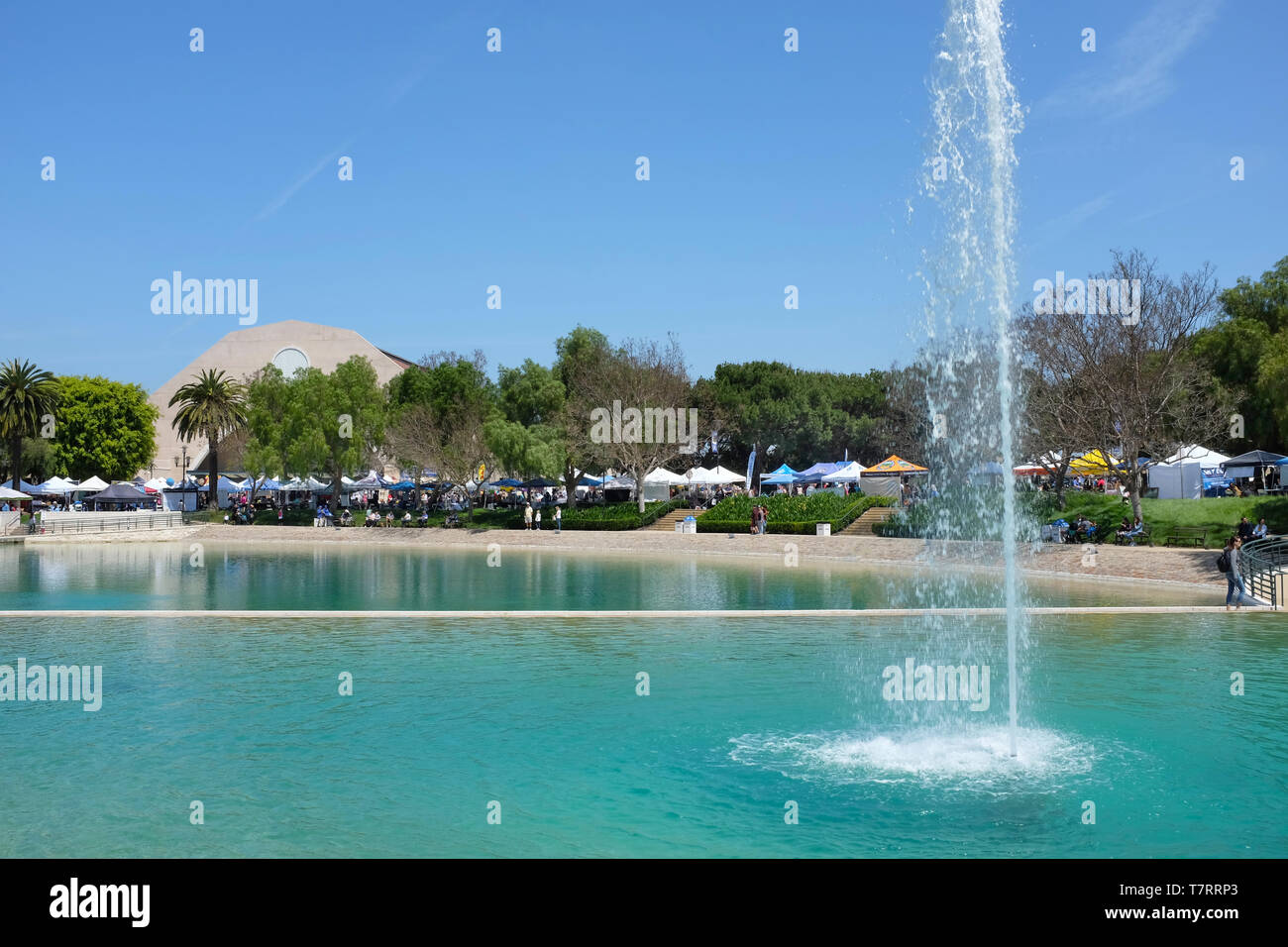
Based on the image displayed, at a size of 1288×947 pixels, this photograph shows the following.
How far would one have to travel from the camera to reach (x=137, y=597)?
2661cm

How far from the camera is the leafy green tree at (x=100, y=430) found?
79.5 m

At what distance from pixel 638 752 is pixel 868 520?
1403 inches

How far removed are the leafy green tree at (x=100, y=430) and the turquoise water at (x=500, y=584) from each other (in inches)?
1571

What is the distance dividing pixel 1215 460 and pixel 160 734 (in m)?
45.0

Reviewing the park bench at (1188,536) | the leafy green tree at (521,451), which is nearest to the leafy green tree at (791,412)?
the leafy green tree at (521,451)

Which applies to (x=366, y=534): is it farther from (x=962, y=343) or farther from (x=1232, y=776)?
(x=1232, y=776)

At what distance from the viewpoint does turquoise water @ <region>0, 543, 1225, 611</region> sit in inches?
1013

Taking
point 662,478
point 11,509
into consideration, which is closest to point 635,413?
point 662,478

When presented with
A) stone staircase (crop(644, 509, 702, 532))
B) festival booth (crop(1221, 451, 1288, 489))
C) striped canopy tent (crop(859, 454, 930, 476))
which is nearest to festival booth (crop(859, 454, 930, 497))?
striped canopy tent (crop(859, 454, 930, 476))

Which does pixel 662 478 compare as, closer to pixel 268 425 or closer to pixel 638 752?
pixel 268 425

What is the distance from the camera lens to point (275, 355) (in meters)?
99.8

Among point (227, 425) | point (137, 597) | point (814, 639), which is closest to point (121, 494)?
point (227, 425)

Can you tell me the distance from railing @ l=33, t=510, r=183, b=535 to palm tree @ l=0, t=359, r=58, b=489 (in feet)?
43.9

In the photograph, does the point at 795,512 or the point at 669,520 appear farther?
the point at 669,520
